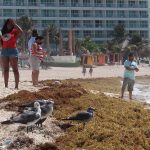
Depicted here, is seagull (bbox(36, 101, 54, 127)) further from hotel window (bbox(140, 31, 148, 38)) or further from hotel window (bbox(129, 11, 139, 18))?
hotel window (bbox(129, 11, 139, 18))

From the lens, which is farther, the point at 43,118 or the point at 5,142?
the point at 43,118

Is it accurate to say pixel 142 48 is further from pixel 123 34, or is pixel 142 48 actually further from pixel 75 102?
pixel 75 102

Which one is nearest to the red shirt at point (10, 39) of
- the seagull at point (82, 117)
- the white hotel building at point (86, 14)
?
the seagull at point (82, 117)

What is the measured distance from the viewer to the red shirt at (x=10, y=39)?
11.2 metres

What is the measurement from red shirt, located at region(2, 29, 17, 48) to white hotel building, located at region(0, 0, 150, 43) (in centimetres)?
8877

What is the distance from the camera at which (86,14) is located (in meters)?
105

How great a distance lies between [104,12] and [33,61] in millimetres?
94414

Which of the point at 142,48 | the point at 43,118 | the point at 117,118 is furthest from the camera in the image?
the point at 142,48

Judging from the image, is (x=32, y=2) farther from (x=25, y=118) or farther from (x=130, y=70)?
(x=25, y=118)

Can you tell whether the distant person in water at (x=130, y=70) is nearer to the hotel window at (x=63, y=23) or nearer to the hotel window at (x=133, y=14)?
the hotel window at (x=63, y=23)

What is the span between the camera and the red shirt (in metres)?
11.2

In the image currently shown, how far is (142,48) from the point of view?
98250 millimetres

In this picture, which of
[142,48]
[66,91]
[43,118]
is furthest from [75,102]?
[142,48]

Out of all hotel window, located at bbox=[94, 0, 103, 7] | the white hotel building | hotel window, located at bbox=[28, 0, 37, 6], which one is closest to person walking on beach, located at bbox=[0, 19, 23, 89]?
the white hotel building
